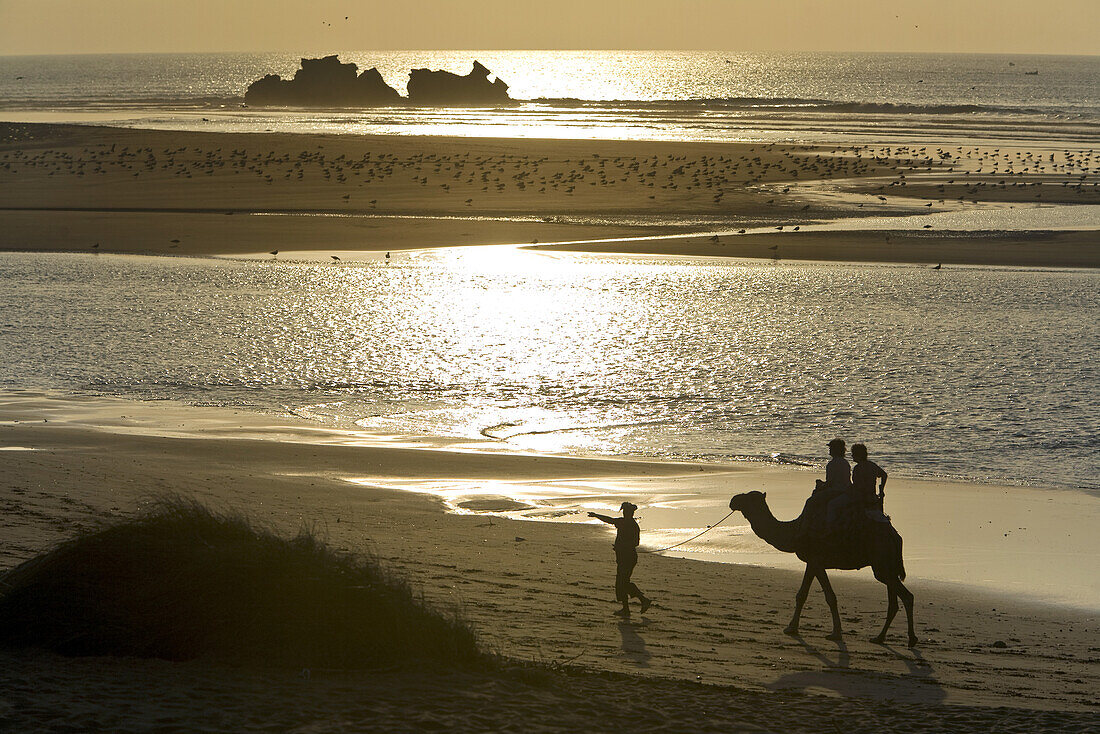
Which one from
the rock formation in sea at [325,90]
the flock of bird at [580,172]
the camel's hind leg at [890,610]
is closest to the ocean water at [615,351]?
the camel's hind leg at [890,610]

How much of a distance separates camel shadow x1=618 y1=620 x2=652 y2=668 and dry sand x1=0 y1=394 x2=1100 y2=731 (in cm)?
2

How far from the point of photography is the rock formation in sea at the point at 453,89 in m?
126

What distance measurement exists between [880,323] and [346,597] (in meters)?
20.7

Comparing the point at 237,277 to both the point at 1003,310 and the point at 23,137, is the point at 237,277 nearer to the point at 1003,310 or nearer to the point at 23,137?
the point at 1003,310

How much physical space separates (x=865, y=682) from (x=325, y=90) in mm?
125825

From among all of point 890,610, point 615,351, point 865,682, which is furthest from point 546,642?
point 615,351

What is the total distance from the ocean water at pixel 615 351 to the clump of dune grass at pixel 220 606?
28.7 feet

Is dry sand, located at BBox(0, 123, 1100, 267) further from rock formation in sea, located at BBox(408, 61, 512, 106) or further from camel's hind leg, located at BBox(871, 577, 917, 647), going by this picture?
rock formation in sea, located at BBox(408, 61, 512, 106)

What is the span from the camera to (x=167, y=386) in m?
21.6

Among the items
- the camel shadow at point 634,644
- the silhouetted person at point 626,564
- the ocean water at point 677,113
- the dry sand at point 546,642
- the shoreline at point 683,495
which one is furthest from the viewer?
the ocean water at point 677,113

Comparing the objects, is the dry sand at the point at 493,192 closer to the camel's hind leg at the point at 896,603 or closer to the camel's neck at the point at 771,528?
the camel's neck at the point at 771,528

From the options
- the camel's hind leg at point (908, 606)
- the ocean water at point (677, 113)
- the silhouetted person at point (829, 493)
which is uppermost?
the ocean water at point (677, 113)

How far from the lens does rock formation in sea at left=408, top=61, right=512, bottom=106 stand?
126188mm

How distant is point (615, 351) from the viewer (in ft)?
80.8
